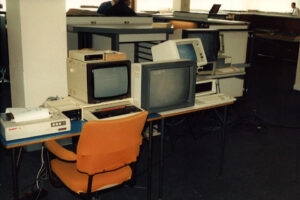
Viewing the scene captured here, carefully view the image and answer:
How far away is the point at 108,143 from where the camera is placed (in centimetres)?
216

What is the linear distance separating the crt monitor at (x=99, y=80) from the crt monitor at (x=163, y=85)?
0.07 meters

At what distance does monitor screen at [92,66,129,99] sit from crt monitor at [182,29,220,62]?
143 centimetres

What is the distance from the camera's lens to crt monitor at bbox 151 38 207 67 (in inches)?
127

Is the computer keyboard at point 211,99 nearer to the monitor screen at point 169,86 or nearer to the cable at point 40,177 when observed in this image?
the monitor screen at point 169,86

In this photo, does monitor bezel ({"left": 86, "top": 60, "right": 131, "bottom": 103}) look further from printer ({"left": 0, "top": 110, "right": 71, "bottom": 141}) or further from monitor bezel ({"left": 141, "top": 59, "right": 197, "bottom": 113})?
printer ({"left": 0, "top": 110, "right": 71, "bottom": 141})

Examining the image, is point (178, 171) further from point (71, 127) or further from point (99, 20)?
point (99, 20)

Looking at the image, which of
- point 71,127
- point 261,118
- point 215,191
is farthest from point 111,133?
point 261,118

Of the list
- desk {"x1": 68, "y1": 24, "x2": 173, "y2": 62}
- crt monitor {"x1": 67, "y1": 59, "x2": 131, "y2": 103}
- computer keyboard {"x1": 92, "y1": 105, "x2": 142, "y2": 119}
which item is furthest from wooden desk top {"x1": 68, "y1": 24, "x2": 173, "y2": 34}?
computer keyboard {"x1": 92, "y1": 105, "x2": 142, "y2": 119}

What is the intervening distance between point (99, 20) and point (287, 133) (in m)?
2.72

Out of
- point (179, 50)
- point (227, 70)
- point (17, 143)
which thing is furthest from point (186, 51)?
point (17, 143)

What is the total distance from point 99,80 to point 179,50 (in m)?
0.97

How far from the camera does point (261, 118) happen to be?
4.98 m

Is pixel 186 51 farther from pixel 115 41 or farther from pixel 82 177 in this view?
pixel 82 177

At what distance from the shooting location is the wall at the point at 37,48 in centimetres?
321
